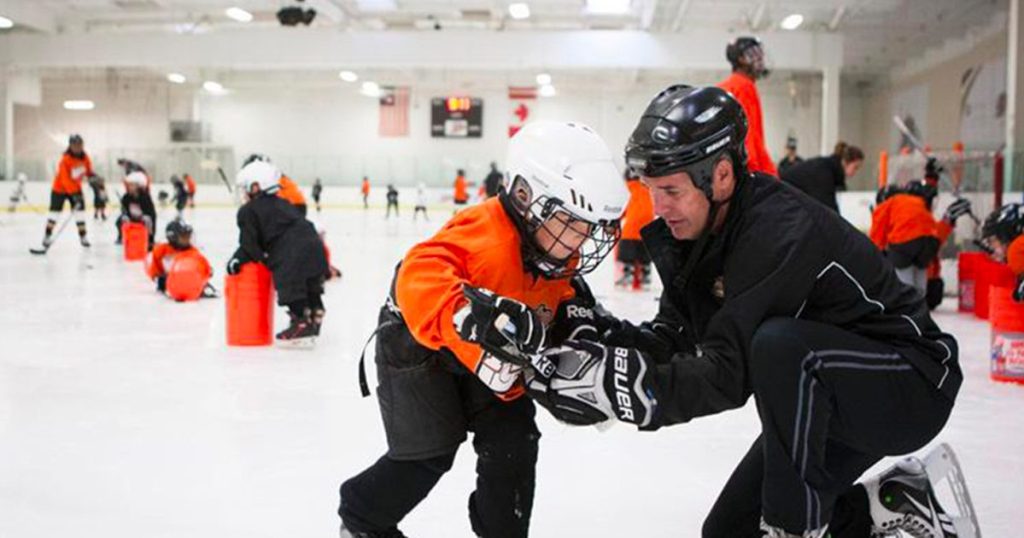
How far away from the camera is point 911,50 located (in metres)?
26.3

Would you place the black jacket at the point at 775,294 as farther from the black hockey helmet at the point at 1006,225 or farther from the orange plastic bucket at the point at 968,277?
the orange plastic bucket at the point at 968,277

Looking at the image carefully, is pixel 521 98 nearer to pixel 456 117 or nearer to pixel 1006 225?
pixel 456 117

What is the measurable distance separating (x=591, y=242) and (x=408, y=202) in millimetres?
27449

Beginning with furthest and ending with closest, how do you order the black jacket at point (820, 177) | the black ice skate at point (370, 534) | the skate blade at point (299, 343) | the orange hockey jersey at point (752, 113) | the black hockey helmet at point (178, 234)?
the black hockey helmet at point (178, 234) → the black jacket at point (820, 177) → the skate blade at point (299, 343) → the orange hockey jersey at point (752, 113) → the black ice skate at point (370, 534)

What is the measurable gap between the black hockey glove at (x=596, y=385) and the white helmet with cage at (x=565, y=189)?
24 cm

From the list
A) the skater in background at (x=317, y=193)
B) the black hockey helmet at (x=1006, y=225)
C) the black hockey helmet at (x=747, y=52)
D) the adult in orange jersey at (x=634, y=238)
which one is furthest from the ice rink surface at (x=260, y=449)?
the skater in background at (x=317, y=193)

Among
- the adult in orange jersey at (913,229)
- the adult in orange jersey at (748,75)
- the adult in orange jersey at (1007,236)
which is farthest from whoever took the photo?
the adult in orange jersey at (913,229)

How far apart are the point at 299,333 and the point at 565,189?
3.89m

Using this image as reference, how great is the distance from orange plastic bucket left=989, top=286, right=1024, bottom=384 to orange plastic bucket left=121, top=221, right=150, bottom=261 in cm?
962

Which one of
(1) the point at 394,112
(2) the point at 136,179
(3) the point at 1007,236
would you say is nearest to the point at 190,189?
(1) the point at 394,112

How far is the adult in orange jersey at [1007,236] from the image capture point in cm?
491

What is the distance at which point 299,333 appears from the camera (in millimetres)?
5469

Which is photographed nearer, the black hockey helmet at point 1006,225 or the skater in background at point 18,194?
the black hockey helmet at point 1006,225

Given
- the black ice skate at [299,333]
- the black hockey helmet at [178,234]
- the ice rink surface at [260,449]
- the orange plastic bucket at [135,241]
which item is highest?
the black hockey helmet at [178,234]
